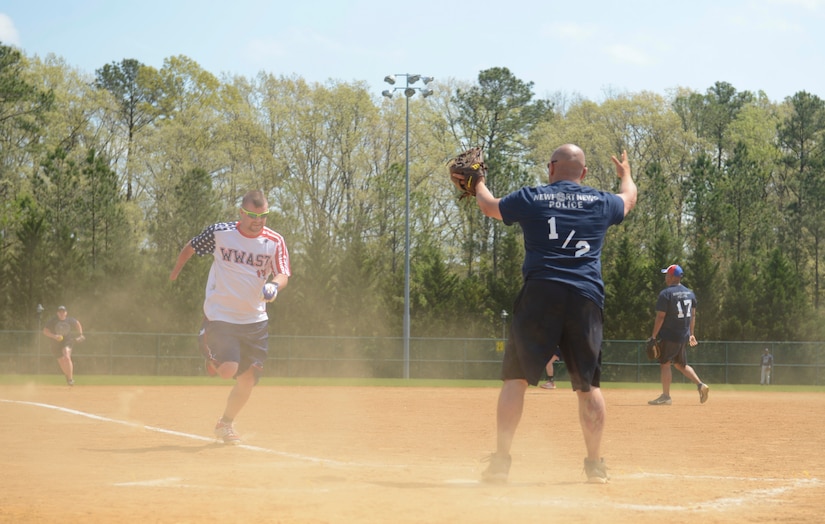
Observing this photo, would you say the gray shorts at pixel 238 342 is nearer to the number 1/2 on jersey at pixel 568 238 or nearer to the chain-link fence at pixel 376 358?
the number 1/2 on jersey at pixel 568 238

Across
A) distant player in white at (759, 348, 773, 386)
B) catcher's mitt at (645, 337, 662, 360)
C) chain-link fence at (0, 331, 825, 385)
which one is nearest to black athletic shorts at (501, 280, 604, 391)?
catcher's mitt at (645, 337, 662, 360)

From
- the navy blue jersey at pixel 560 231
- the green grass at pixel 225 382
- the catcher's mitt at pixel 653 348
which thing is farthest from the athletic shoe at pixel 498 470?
the green grass at pixel 225 382

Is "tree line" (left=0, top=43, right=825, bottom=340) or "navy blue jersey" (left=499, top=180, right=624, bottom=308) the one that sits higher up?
"tree line" (left=0, top=43, right=825, bottom=340)

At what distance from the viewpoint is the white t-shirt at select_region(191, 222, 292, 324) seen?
29.7 feet

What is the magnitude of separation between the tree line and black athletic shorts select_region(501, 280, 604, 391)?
48923mm

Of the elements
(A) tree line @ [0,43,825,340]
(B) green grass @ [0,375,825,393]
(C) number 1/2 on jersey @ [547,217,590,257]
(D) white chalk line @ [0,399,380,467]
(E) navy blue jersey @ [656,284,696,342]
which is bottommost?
(B) green grass @ [0,375,825,393]

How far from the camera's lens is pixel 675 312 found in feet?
52.7

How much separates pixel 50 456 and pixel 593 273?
429 centimetres

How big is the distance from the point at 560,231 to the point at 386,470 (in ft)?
6.63

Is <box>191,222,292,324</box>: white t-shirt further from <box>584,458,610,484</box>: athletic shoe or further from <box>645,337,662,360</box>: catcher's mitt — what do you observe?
<box>645,337,662,360</box>: catcher's mitt

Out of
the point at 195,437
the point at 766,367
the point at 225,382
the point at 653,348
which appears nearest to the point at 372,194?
the point at 766,367

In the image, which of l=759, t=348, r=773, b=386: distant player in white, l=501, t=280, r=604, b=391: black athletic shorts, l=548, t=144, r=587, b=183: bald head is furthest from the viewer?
l=759, t=348, r=773, b=386: distant player in white

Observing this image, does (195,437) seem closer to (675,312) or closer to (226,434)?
(226,434)

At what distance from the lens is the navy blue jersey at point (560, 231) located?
636 centimetres
